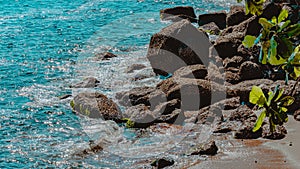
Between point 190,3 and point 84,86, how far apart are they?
34.0ft

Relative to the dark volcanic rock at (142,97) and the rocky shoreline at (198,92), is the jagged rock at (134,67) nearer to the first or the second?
the rocky shoreline at (198,92)

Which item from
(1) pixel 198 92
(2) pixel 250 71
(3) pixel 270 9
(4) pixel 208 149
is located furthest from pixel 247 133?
(3) pixel 270 9

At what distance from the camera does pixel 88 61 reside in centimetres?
1427

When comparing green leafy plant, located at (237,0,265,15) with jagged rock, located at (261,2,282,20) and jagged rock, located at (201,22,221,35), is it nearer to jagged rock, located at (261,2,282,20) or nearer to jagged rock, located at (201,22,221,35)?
jagged rock, located at (261,2,282,20)

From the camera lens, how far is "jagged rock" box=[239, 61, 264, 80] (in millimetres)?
10609

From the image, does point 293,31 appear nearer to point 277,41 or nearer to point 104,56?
point 277,41

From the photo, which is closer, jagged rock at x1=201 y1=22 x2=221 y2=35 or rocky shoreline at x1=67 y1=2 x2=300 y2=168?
rocky shoreline at x1=67 y1=2 x2=300 y2=168

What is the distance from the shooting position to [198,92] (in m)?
10.0

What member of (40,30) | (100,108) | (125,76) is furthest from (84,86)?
(40,30)

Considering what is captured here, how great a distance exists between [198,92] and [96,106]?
212cm

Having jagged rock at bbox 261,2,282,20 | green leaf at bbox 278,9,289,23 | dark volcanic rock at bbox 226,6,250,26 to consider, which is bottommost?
dark volcanic rock at bbox 226,6,250,26

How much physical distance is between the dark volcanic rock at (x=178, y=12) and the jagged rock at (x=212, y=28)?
1.85m

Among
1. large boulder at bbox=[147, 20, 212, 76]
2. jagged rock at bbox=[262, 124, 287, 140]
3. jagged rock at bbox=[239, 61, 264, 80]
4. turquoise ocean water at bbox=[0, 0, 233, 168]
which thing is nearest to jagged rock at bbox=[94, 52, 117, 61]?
turquoise ocean water at bbox=[0, 0, 233, 168]

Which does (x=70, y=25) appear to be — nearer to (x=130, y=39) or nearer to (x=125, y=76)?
(x=130, y=39)
